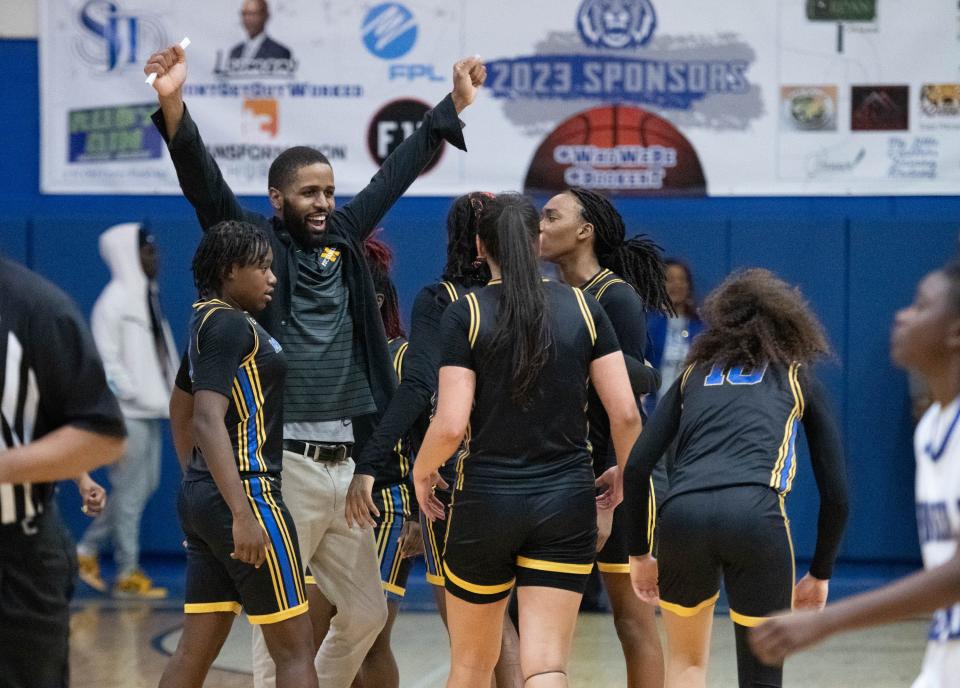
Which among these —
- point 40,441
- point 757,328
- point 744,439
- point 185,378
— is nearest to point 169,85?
point 185,378

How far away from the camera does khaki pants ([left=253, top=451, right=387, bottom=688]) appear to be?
14.1 feet

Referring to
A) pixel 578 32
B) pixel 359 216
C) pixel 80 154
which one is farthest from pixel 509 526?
pixel 80 154

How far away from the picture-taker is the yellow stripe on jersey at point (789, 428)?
3.80 metres

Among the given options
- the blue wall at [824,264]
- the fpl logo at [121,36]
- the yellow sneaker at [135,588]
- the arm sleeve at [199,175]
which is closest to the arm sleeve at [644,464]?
the arm sleeve at [199,175]

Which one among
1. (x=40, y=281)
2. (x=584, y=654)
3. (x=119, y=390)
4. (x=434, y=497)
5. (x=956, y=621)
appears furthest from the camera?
(x=119, y=390)

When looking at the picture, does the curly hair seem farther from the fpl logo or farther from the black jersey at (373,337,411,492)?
the fpl logo

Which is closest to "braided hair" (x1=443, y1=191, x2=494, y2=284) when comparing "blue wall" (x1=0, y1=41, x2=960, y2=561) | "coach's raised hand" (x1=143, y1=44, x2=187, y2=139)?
"coach's raised hand" (x1=143, y1=44, x2=187, y2=139)

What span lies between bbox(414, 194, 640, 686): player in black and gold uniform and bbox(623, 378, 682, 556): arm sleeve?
0.13 metres

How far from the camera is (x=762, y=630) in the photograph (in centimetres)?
231

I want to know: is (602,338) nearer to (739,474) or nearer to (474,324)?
(474,324)

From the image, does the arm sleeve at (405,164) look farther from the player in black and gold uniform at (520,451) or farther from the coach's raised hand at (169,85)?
the player in black and gold uniform at (520,451)

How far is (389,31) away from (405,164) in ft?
13.1

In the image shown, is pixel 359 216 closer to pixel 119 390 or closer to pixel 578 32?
pixel 119 390

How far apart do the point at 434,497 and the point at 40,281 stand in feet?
5.38
